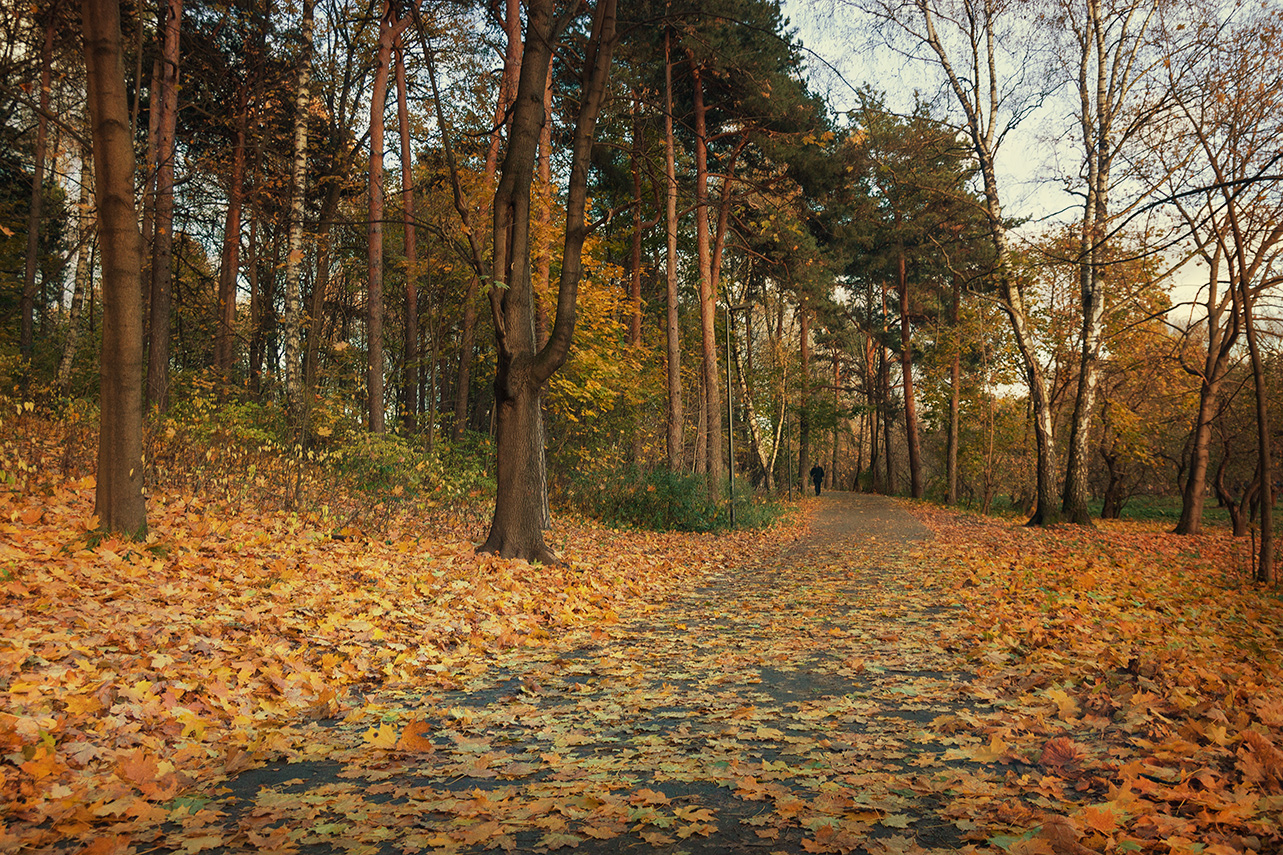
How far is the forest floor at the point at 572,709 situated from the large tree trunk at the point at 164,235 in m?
6.40

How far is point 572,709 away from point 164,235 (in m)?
13.1

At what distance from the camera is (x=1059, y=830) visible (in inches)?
99.0

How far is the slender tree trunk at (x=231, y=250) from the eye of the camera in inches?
657

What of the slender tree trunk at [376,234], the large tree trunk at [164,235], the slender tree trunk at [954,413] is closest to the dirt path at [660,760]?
the large tree trunk at [164,235]

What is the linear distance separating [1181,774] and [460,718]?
3.52m

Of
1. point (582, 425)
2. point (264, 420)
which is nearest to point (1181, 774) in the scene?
point (264, 420)

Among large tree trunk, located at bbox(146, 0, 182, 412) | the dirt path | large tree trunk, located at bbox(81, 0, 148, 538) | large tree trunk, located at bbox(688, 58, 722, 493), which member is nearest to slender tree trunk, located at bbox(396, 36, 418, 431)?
A: large tree trunk, located at bbox(146, 0, 182, 412)

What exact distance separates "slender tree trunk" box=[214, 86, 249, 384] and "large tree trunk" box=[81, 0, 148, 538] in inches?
421

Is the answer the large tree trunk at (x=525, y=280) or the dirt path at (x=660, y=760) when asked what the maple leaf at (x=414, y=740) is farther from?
the large tree trunk at (x=525, y=280)

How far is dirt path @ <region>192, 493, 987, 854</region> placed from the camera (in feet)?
9.21

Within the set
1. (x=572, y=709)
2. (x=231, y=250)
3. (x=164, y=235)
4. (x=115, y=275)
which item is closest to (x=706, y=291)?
(x=164, y=235)

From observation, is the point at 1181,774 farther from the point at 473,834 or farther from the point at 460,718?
the point at 460,718

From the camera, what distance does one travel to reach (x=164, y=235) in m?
13.3

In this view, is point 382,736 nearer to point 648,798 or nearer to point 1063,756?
point 648,798
